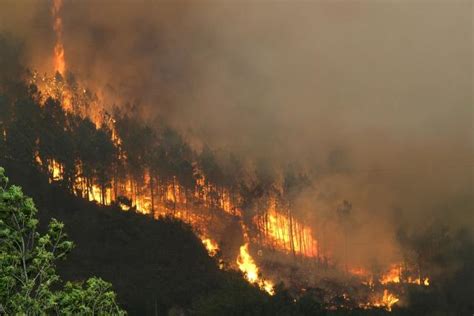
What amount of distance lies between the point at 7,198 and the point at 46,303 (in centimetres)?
803

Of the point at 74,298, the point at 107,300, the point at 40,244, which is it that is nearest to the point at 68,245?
the point at 40,244

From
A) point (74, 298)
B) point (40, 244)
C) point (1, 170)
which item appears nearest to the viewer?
point (1, 170)

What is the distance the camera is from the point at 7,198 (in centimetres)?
3666

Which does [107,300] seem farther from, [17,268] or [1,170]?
[1,170]

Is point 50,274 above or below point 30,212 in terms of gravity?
below

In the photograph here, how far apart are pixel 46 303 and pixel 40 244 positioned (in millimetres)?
4118

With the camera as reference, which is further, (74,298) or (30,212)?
(74,298)

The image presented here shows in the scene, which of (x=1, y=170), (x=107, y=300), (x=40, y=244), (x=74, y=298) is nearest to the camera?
(x=1, y=170)

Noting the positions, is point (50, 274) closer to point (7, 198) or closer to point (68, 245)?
point (68, 245)

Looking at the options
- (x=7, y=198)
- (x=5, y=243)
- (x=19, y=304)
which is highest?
(x=7, y=198)

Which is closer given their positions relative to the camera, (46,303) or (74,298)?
(46,303)

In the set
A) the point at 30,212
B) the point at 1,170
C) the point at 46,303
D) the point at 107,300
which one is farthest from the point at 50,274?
the point at 107,300

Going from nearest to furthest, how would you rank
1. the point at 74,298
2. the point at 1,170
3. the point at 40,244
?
1. the point at 1,170
2. the point at 40,244
3. the point at 74,298

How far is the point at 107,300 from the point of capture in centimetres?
5309
